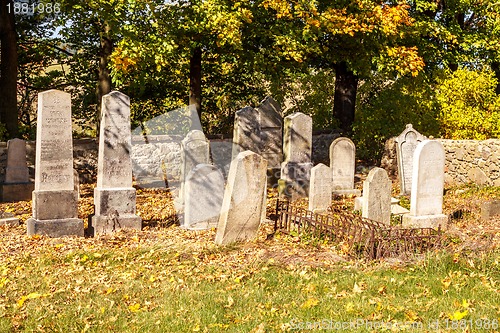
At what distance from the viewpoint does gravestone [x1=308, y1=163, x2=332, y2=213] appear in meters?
11.7

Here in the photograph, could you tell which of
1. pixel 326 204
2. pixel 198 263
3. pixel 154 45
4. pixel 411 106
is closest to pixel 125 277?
pixel 198 263

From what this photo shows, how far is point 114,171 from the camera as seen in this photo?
10.6 m

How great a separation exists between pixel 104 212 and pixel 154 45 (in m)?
6.07

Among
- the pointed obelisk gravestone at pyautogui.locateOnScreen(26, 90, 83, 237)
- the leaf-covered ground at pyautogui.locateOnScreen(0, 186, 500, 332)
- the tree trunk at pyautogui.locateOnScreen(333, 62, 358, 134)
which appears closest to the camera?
the leaf-covered ground at pyautogui.locateOnScreen(0, 186, 500, 332)

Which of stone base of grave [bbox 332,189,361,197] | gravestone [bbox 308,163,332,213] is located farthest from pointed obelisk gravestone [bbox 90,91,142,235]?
stone base of grave [bbox 332,189,361,197]

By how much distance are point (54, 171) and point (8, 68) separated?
892 cm

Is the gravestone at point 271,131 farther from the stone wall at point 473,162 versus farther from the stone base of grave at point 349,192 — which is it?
the stone wall at point 473,162

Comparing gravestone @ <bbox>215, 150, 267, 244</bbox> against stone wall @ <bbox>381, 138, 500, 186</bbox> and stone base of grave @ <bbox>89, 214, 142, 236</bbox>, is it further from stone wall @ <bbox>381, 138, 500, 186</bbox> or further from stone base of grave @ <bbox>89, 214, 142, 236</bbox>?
stone wall @ <bbox>381, 138, 500, 186</bbox>

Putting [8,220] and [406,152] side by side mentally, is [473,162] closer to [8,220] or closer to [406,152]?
[406,152]

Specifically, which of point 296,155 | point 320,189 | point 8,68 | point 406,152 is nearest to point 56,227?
point 320,189

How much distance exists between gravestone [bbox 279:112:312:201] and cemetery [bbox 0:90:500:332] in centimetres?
3

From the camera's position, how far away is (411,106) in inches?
782

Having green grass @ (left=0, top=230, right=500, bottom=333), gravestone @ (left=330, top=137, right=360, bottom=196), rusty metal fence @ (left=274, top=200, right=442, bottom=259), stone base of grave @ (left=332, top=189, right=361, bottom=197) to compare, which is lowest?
green grass @ (left=0, top=230, right=500, bottom=333)

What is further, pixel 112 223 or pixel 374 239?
pixel 112 223
